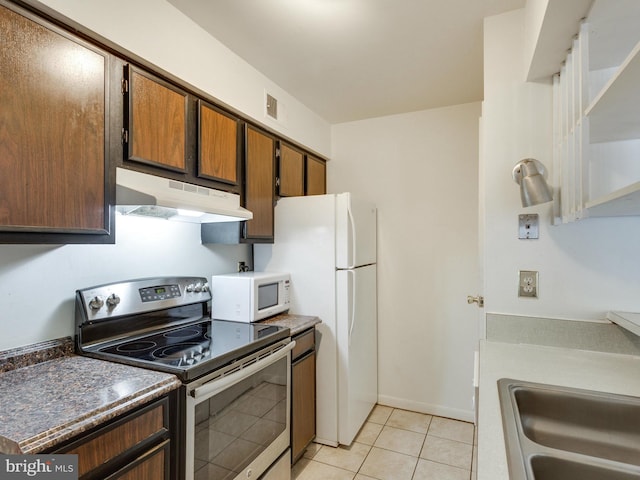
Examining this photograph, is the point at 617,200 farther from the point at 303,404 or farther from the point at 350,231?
the point at 303,404

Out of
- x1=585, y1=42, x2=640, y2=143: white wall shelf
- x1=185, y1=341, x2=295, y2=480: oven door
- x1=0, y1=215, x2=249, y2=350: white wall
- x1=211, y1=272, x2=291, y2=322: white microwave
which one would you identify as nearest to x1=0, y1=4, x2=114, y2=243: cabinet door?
x1=0, y1=215, x2=249, y2=350: white wall

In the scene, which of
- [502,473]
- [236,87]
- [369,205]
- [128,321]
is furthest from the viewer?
[369,205]

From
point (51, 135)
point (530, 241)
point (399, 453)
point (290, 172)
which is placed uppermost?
point (290, 172)

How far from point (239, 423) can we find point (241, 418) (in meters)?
0.02

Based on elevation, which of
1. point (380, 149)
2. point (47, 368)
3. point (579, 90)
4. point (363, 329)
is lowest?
point (363, 329)

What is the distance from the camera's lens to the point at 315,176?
3129mm

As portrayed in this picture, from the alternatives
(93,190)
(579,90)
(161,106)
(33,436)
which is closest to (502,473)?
(33,436)

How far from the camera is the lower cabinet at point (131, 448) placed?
996 mm

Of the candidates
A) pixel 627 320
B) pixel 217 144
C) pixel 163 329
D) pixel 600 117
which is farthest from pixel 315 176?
pixel 627 320

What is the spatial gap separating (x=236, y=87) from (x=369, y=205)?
1.32 m

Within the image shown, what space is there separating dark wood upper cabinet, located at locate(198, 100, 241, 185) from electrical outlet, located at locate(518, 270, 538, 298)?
5.32 feet

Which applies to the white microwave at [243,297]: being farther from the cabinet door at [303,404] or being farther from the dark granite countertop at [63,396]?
the dark granite countertop at [63,396]

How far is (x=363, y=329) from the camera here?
271cm

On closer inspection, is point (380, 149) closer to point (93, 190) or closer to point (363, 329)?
point (363, 329)
